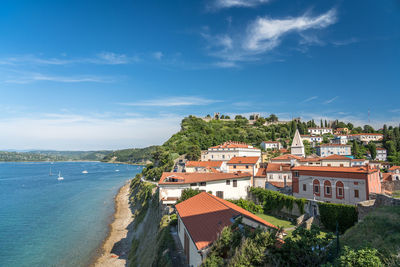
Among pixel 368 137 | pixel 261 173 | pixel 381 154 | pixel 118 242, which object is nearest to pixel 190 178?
pixel 118 242

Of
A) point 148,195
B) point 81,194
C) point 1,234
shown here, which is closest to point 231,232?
point 148,195

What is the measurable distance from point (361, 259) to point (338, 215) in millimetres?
15310

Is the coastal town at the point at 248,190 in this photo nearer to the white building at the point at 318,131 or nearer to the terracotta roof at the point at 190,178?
the terracotta roof at the point at 190,178

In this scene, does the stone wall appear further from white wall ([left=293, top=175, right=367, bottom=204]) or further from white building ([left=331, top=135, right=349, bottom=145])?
white building ([left=331, top=135, right=349, bottom=145])

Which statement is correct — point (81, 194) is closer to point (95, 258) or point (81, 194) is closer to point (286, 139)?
point (95, 258)

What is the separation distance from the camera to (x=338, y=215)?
18.3 meters

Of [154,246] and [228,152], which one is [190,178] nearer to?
[154,246]

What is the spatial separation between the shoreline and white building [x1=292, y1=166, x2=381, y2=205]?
21057 millimetres

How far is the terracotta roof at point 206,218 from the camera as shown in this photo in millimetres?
11398

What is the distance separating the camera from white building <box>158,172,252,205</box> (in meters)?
27.6

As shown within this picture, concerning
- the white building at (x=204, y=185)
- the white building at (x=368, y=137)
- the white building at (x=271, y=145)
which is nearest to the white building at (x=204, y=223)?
the white building at (x=204, y=185)

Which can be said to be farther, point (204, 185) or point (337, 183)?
point (204, 185)

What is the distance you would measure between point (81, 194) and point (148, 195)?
105ft

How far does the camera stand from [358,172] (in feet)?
67.8
